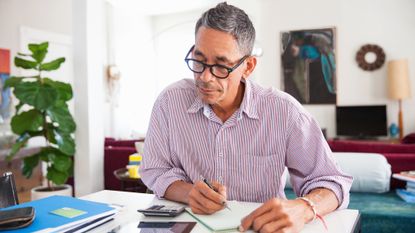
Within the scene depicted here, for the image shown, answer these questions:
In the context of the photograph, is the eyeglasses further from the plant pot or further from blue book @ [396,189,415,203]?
the plant pot

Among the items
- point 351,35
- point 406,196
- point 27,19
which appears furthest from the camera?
point 351,35

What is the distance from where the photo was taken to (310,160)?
1242 mm

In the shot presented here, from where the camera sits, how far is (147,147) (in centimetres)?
138

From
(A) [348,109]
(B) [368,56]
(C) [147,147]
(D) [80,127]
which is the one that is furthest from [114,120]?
(C) [147,147]

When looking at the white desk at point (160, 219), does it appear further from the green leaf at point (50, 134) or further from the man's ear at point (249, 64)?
the green leaf at point (50, 134)

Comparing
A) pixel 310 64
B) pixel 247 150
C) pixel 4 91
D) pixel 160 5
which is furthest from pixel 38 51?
pixel 310 64

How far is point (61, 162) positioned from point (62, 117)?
15.2 inches

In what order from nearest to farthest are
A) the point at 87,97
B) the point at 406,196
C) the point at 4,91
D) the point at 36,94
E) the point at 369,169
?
1. the point at 406,196
2. the point at 369,169
3. the point at 36,94
4. the point at 87,97
5. the point at 4,91

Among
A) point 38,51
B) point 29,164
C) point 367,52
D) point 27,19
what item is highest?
point 27,19

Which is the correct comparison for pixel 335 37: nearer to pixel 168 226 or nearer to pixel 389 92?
pixel 389 92

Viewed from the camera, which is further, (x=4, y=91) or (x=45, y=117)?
(x=4, y=91)

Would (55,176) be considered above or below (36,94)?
below

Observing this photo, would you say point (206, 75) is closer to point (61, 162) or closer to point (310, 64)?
point (61, 162)

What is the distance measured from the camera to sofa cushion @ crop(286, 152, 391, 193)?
2.45m
